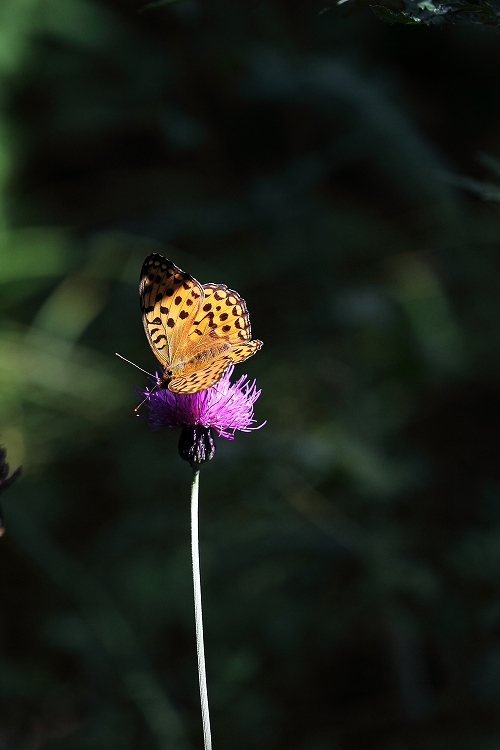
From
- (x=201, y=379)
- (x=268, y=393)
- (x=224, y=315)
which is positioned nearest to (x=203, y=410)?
(x=201, y=379)

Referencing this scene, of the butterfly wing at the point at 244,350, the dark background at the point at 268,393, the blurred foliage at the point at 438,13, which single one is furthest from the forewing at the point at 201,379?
the dark background at the point at 268,393

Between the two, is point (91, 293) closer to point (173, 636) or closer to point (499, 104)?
point (173, 636)

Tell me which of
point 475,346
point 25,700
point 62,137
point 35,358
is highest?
point 475,346

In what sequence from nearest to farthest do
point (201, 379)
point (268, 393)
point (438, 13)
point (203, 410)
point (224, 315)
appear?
point (438, 13), point (201, 379), point (203, 410), point (224, 315), point (268, 393)

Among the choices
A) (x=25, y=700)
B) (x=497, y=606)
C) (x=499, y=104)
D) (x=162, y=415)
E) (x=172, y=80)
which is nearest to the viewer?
(x=162, y=415)

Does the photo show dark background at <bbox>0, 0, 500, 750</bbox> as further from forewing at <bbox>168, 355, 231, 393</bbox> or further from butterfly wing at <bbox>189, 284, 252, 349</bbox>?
forewing at <bbox>168, 355, 231, 393</bbox>

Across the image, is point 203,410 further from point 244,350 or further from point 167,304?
point 167,304

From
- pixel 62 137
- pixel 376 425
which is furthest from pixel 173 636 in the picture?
pixel 62 137
